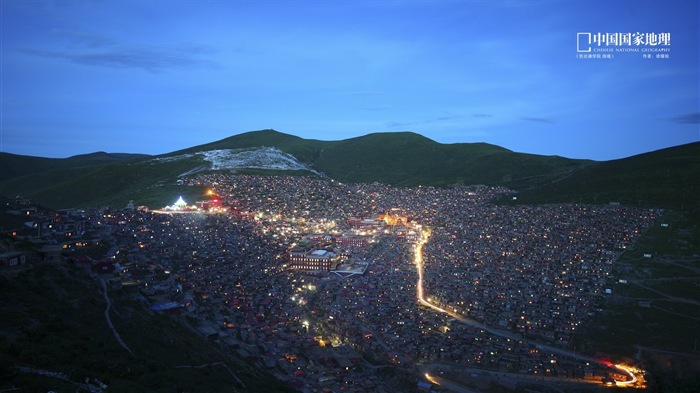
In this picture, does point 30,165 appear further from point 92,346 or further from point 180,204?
point 92,346

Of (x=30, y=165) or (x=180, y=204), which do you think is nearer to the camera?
(x=180, y=204)

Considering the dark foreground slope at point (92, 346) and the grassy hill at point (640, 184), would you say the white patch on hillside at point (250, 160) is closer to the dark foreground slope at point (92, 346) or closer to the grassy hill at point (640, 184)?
the grassy hill at point (640, 184)

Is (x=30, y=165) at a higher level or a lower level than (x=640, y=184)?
higher

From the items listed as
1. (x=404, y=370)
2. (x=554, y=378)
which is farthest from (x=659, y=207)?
(x=404, y=370)

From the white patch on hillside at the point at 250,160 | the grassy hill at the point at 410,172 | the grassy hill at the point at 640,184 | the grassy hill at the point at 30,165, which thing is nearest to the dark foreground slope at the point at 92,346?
the grassy hill at the point at 410,172

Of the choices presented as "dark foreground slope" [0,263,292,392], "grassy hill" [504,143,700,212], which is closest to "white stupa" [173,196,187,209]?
"dark foreground slope" [0,263,292,392]

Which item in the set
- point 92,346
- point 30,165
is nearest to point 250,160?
point 30,165
